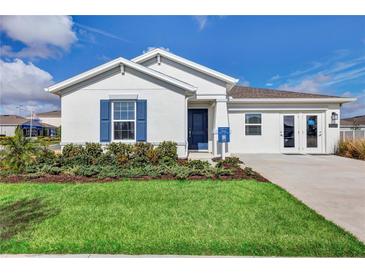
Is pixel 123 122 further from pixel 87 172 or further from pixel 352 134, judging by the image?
pixel 352 134

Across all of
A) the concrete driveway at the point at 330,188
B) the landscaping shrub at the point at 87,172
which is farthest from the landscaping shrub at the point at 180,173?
the concrete driveway at the point at 330,188

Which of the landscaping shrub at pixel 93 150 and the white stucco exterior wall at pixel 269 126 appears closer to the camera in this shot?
the landscaping shrub at pixel 93 150

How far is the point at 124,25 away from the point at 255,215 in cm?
429

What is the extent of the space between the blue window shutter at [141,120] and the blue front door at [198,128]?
4.51m

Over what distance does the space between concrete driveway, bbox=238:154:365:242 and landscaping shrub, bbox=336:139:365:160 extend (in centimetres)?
328

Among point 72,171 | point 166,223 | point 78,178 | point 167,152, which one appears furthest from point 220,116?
point 166,223

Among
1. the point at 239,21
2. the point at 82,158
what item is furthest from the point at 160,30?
the point at 82,158

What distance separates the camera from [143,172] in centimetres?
786

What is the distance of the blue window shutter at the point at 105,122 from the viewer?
35.7 feet

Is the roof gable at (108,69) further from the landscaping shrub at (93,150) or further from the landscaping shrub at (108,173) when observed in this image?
the landscaping shrub at (108,173)

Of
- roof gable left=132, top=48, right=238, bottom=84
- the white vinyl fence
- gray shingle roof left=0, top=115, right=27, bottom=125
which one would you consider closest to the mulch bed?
roof gable left=132, top=48, right=238, bottom=84

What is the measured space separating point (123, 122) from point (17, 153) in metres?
4.15

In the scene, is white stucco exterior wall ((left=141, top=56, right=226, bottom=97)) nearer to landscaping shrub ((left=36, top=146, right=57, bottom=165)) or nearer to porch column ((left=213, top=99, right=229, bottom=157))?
porch column ((left=213, top=99, right=229, bottom=157))

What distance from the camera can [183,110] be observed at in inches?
440
